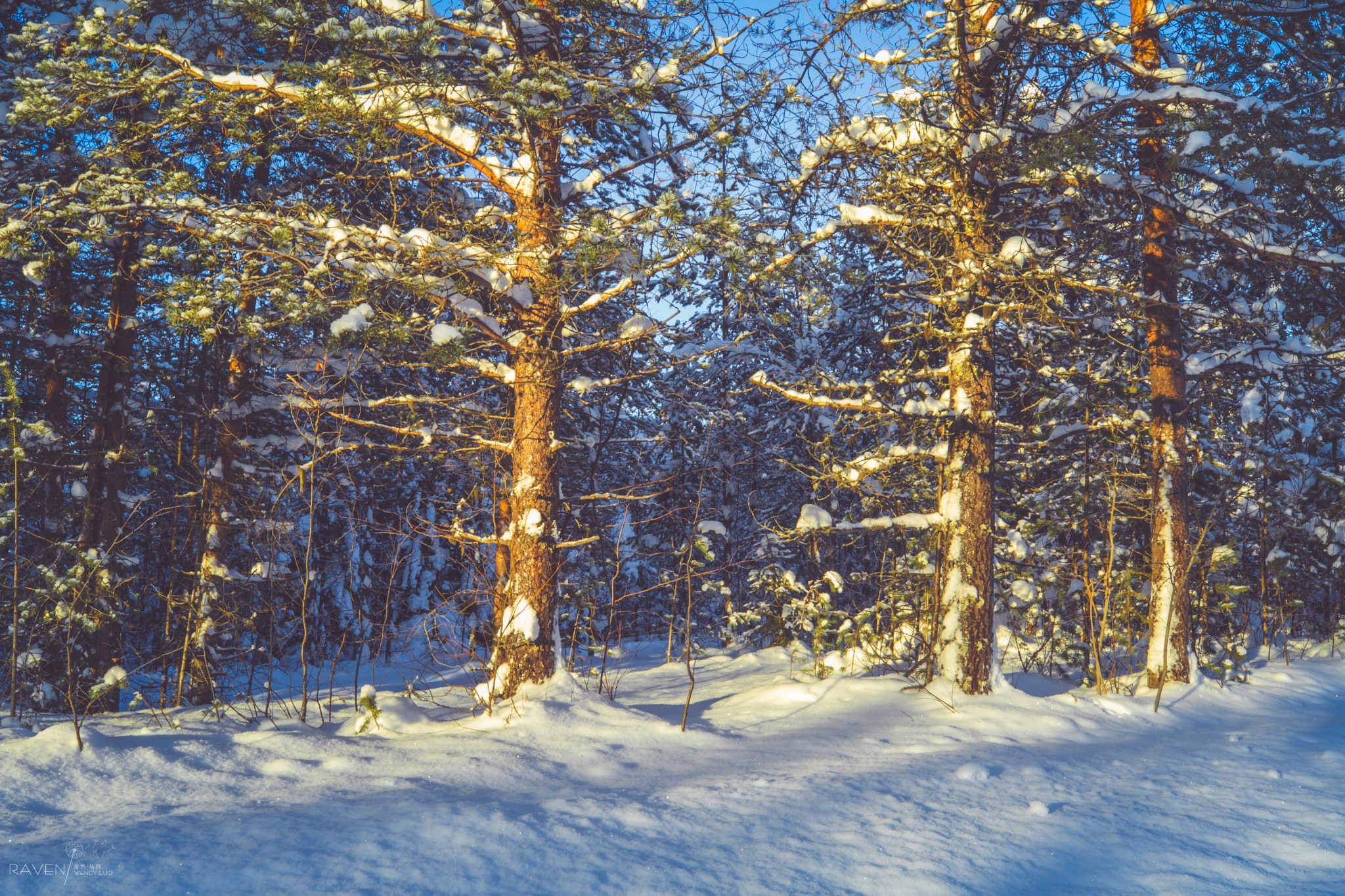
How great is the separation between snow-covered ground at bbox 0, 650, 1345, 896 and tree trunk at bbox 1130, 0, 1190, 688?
1885mm

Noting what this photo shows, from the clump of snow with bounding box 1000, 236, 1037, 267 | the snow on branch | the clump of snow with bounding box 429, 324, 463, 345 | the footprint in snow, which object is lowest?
the footprint in snow

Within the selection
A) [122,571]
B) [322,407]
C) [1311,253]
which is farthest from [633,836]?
Result: [122,571]

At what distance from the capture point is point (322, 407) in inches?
262

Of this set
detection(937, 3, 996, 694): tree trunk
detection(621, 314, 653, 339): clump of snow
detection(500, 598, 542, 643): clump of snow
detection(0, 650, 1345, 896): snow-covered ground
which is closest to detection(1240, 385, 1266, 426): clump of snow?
detection(0, 650, 1345, 896): snow-covered ground

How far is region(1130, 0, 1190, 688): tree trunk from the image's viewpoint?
8.60 metres

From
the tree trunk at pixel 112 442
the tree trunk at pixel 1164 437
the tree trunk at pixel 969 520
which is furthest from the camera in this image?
the tree trunk at pixel 112 442

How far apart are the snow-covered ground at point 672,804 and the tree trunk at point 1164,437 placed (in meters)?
1.88

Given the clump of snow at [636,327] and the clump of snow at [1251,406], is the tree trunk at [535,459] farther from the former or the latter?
the clump of snow at [1251,406]

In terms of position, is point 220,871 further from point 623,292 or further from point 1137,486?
point 1137,486

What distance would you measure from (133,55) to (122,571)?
6203mm

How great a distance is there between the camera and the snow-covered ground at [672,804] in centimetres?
318

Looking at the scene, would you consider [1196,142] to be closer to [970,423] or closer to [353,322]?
[970,423]

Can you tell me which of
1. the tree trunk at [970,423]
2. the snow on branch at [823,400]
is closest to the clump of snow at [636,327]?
the snow on branch at [823,400]

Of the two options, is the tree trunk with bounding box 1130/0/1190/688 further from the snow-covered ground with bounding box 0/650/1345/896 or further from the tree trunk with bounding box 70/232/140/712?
the tree trunk with bounding box 70/232/140/712
